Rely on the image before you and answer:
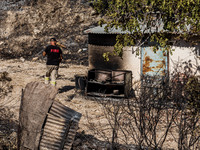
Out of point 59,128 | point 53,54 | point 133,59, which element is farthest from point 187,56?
point 59,128

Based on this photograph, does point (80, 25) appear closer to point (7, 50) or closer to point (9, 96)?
point (7, 50)

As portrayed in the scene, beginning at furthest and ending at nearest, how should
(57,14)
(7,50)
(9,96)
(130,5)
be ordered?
(57,14) < (7,50) < (9,96) < (130,5)

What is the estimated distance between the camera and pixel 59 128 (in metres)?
3.99

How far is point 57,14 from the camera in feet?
82.4

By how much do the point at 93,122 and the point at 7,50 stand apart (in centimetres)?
1627

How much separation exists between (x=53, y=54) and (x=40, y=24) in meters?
16.1

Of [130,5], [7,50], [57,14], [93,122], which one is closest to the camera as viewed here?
[130,5]

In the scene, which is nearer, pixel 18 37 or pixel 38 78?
pixel 38 78

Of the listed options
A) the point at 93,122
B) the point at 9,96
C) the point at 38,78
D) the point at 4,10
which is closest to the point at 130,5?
the point at 93,122

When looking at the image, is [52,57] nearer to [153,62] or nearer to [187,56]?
[153,62]

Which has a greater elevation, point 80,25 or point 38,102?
point 80,25

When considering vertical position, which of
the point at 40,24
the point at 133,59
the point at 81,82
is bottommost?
the point at 81,82

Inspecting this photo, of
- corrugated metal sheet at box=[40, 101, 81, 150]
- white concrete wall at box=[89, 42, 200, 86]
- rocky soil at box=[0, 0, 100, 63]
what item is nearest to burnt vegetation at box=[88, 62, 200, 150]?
white concrete wall at box=[89, 42, 200, 86]

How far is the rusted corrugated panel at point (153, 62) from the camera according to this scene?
1075 centimetres
